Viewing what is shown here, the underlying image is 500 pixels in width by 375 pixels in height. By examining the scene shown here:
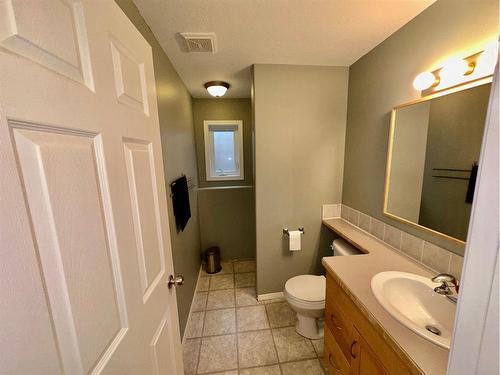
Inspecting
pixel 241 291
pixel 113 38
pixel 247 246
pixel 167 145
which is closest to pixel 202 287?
pixel 241 291

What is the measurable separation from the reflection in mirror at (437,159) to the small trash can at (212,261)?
212cm

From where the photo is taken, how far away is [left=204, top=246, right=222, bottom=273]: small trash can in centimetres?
277

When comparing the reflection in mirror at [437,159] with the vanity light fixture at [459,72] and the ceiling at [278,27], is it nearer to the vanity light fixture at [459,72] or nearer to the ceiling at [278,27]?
the vanity light fixture at [459,72]

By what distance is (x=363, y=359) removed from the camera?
0.95 m

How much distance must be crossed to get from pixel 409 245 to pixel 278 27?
1.66m

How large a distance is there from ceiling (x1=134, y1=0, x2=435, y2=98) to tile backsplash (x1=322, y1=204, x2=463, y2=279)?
136cm

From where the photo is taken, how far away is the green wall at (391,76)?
100 centimetres

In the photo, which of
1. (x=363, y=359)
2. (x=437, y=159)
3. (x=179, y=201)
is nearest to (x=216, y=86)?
(x=179, y=201)

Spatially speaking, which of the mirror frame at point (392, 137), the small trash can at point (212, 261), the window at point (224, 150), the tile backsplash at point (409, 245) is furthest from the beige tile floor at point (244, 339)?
the window at point (224, 150)

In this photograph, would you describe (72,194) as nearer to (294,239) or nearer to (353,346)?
(353,346)

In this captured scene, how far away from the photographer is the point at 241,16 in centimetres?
122

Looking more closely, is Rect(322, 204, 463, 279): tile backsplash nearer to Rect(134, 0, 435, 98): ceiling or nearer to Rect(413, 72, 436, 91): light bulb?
Rect(413, 72, 436, 91): light bulb

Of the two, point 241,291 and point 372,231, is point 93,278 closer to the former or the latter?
point 372,231

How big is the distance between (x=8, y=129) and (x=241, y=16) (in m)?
1.32
